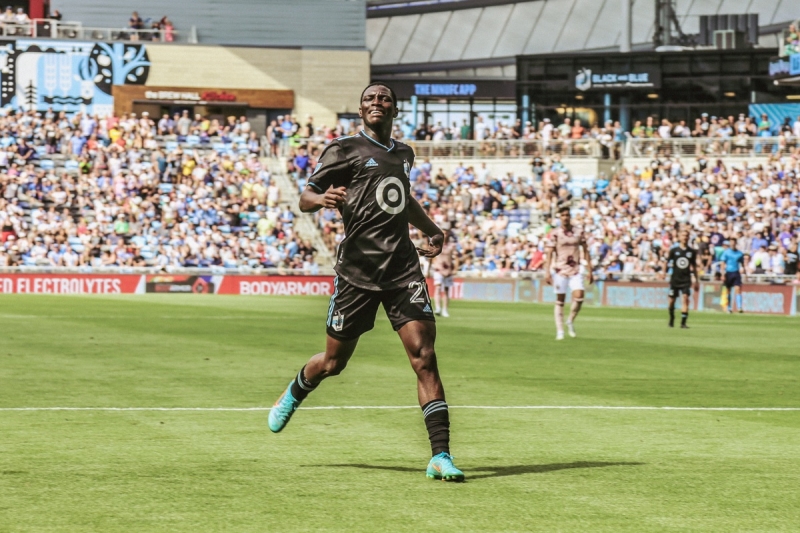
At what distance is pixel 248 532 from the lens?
259 inches

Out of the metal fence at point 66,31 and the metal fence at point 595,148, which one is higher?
the metal fence at point 66,31

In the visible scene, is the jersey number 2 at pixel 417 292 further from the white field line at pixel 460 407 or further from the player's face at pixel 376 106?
the white field line at pixel 460 407

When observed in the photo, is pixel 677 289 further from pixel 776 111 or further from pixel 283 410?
pixel 776 111

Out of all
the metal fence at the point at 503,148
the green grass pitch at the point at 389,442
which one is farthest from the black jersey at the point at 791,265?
the green grass pitch at the point at 389,442

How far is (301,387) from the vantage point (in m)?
9.33

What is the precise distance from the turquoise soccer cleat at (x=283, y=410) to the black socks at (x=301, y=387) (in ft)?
0.16

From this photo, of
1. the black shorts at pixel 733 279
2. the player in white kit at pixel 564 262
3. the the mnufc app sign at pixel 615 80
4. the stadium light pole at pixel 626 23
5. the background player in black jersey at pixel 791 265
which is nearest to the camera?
A: the player in white kit at pixel 564 262

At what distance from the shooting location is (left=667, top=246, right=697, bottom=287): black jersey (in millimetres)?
29023

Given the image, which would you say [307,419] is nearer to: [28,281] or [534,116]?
[28,281]

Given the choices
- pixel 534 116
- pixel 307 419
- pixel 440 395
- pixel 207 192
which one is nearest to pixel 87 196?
pixel 207 192

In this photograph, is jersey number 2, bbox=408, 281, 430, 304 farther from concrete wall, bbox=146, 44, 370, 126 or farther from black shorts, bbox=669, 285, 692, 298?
concrete wall, bbox=146, 44, 370, 126

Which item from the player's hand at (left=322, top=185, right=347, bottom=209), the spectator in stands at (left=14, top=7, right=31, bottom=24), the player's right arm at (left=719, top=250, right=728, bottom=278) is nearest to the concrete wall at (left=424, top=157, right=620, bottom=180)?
the player's right arm at (left=719, top=250, right=728, bottom=278)

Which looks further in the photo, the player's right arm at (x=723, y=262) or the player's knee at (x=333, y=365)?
the player's right arm at (x=723, y=262)

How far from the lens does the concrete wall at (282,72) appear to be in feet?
207
